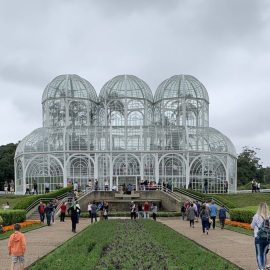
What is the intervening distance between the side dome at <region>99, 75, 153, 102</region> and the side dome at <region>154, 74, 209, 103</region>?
6.65ft

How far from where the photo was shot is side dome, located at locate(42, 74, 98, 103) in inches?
2416

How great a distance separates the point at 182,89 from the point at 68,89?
41.8 feet

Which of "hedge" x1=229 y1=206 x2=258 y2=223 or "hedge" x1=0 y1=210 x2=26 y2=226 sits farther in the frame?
"hedge" x1=229 y1=206 x2=258 y2=223

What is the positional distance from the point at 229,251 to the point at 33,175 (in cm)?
3927

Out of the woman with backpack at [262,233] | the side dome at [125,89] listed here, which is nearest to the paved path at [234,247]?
the woman with backpack at [262,233]

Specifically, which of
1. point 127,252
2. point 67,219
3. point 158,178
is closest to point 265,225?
point 127,252

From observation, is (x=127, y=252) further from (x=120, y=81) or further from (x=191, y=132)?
(x=120, y=81)

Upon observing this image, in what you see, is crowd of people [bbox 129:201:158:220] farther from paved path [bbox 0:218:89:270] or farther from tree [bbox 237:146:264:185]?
tree [bbox 237:146:264:185]

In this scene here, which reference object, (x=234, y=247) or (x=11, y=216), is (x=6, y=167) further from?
(x=234, y=247)

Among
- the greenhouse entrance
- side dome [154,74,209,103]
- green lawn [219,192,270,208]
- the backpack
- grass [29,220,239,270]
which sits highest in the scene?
side dome [154,74,209,103]

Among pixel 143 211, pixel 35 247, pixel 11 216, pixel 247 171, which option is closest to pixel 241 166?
pixel 247 171

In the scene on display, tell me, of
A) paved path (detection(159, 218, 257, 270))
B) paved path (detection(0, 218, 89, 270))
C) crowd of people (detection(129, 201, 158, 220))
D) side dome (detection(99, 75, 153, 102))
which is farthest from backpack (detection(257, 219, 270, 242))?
side dome (detection(99, 75, 153, 102))

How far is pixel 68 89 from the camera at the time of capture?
61.6 meters

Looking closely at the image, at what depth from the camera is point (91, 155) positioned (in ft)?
177
